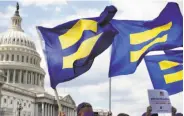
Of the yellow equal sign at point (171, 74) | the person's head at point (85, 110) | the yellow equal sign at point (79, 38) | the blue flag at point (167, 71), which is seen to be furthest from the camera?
the yellow equal sign at point (171, 74)

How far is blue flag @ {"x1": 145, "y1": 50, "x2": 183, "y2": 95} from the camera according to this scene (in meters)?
9.59

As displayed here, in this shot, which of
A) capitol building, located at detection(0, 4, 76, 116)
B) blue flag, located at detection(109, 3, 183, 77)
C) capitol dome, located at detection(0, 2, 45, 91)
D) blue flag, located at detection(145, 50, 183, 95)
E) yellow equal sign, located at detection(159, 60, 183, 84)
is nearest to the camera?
blue flag, located at detection(109, 3, 183, 77)

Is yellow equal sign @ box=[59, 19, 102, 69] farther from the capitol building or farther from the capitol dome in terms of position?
the capitol dome

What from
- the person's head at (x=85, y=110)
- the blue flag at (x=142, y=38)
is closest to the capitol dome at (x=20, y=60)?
the blue flag at (x=142, y=38)

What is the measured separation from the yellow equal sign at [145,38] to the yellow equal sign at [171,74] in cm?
100

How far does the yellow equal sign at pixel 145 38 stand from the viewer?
920 cm

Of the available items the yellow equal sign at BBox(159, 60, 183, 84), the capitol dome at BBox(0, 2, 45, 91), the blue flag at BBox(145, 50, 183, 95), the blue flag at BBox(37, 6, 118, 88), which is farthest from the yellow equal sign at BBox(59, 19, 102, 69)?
the capitol dome at BBox(0, 2, 45, 91)

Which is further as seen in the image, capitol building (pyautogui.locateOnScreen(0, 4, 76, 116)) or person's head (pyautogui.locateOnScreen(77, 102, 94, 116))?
capitol building (pyautogui.locateOnScreen(0, 4, 76, 116))

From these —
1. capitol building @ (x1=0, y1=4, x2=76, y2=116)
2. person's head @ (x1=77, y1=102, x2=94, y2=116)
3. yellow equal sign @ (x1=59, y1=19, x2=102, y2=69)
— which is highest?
capitol building @ (x1=0, y1=4, x2=76, y2=116)

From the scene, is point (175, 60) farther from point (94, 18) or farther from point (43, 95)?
point (43, 95)

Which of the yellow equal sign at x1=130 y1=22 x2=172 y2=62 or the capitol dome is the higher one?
the capitol dome

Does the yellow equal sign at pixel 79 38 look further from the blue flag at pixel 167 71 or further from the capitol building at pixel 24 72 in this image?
the capitol building at pixel 24 72

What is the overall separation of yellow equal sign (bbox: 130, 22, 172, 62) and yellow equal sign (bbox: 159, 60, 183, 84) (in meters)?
1.00

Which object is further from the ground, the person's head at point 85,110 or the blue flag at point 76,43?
A: the blue flag at point 76,43
